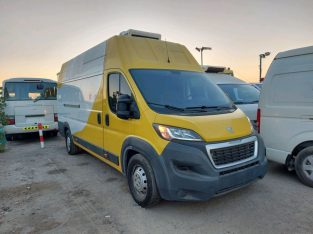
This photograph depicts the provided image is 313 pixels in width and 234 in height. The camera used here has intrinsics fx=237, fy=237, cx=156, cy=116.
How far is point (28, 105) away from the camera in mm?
9000

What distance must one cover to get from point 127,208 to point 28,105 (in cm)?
715

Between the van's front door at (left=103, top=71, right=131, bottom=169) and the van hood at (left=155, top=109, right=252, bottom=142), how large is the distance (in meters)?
0.87

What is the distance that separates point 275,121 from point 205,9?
614 cm

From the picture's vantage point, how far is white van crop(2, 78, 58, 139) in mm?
8789

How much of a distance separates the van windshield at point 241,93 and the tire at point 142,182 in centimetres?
420

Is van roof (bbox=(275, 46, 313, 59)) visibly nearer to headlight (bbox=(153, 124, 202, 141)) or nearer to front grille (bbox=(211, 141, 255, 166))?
front grille (bbox=(211, 141, 255, 166))

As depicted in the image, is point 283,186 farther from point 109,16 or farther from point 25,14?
point 25,14

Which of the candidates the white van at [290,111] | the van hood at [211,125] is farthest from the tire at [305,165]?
the van hood at [211,125]

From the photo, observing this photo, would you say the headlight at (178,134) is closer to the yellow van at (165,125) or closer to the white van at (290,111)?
the yellow van at (165,125)

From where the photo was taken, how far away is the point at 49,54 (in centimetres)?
1172

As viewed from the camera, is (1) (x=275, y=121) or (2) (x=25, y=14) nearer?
(1) (x=275, y=121)

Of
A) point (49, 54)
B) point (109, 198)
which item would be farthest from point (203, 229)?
point (49, 54)

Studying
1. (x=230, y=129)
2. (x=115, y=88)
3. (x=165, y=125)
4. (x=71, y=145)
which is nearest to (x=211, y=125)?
(x=230, y=129)

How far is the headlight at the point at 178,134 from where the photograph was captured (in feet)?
10.2
